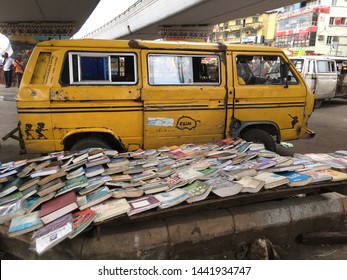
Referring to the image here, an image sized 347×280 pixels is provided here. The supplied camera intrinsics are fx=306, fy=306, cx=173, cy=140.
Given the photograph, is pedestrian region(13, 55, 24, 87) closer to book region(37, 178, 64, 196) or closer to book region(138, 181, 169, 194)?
book region(37, 178, 64, 196)

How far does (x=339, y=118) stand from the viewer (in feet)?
34.2

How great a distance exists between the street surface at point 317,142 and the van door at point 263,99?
1.30 meters

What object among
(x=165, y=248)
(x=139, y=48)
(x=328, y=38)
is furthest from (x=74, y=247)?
(x=328, y=38)

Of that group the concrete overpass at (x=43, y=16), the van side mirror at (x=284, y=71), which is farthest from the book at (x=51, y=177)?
the concrete overpass at (x=43, y=16)

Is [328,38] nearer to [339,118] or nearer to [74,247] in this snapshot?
[339,118]

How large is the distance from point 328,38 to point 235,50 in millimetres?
40687

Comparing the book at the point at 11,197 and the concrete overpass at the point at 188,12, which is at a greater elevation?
the concrete overpass at the point at 188,12

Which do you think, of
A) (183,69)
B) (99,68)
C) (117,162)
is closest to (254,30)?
(183,69)

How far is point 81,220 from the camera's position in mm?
2398

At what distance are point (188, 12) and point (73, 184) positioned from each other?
32.4 feet

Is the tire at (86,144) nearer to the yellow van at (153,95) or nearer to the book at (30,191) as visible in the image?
the yellow van at (153,95)

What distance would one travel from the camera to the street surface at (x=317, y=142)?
3.02 m

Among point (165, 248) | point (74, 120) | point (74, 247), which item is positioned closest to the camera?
point (74, 247)

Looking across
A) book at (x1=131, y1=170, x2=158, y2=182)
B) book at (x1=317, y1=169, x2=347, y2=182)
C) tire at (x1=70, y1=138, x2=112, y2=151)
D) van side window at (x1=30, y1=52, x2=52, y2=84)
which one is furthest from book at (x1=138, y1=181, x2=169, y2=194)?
van side window at (x1=30, y1=52, x2=52, y2=84)
